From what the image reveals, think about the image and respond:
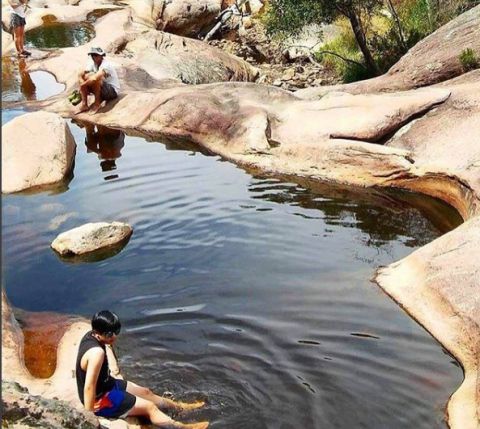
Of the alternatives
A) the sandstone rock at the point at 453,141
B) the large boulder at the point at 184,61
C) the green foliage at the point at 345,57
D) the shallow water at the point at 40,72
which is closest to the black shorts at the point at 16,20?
the shallow water at the point at 40,72

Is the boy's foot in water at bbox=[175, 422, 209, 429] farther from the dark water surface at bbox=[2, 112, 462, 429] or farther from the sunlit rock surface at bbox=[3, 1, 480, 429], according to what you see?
the sunlit rock surface at bbox=[3, 1, 480, 429]

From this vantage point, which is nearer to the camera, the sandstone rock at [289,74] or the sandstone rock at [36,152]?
the sandstone rock at [36,152]

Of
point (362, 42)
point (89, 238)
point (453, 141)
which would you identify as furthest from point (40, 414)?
point (362, 42)

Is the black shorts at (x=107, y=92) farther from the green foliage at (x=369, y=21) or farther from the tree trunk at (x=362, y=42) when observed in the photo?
the tree trunk at (x=362, y=42)

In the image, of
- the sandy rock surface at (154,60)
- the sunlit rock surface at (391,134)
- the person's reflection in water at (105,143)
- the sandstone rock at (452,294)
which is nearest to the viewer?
the sandstone rock at (452,294)

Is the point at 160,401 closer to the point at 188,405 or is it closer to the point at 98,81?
the point at 188,405

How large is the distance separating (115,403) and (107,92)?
12446 millimetres

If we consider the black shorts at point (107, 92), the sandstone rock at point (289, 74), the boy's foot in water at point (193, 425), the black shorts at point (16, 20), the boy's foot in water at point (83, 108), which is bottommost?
the boy's foot in water at point (193, 425)

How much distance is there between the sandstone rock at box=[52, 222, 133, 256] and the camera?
31.3 feet

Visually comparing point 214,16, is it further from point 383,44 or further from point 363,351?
point 363,351

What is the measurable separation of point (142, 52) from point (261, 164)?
10672 mm

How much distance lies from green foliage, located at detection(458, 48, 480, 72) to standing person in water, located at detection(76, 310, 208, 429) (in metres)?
11.2

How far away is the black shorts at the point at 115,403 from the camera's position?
530 cm

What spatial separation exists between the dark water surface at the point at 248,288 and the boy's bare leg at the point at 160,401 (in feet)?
0.39
